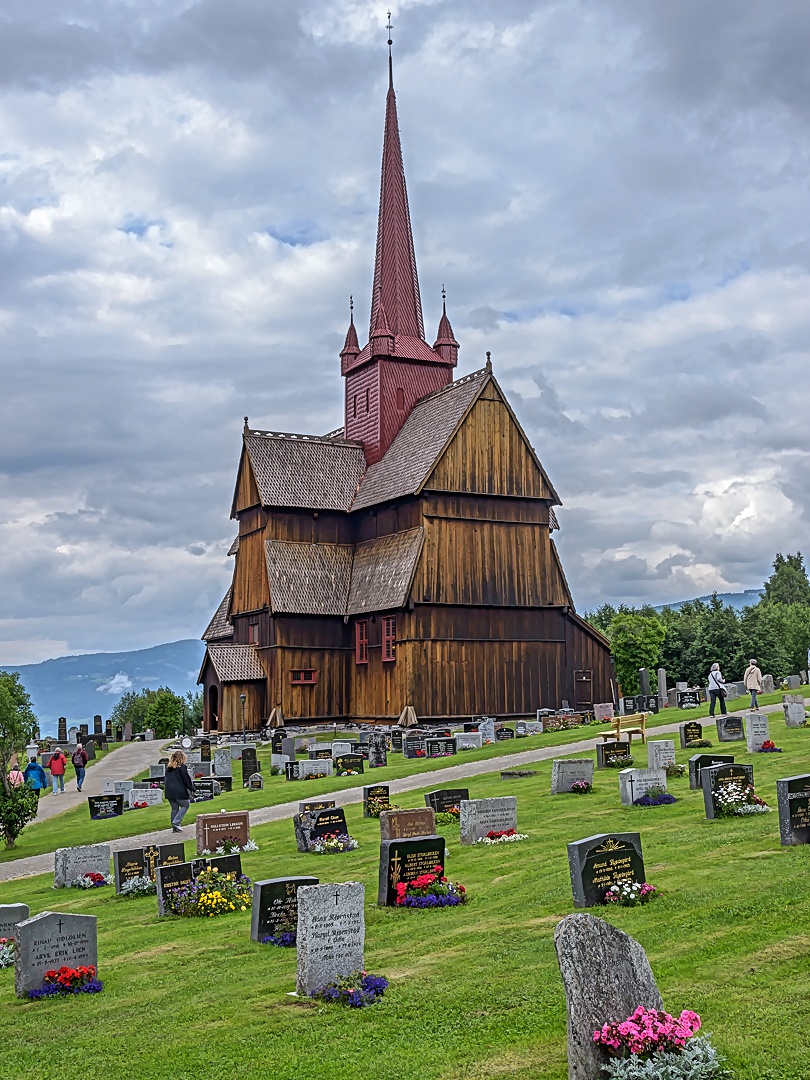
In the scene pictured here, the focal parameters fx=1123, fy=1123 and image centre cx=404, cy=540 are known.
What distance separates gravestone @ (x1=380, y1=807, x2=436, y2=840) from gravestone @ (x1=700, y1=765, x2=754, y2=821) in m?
4.54

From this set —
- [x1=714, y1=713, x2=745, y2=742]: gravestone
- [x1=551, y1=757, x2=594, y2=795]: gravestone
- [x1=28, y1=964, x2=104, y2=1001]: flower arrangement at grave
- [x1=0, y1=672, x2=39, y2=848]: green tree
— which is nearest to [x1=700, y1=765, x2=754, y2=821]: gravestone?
[x1=551, y1=757, x2=594, y2=795]: gravestone

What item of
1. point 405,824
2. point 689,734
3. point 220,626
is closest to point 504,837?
point 405,824

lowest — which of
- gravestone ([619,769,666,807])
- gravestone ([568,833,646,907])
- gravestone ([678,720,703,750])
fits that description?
gravestone ([568,833,646,907])

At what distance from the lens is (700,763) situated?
21328 millimetres

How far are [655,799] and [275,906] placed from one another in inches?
382

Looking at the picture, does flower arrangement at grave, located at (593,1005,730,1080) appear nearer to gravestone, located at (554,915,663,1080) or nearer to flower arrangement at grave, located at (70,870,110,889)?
gravestone, located at (554,915,663,1080)

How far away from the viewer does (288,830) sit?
24.3 metres

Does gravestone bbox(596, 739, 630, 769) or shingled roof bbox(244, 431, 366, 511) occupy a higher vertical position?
shingled roof bbox(244, 431, 366, 511)

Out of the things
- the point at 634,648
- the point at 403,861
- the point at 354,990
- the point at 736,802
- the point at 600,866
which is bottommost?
the point at 354,990

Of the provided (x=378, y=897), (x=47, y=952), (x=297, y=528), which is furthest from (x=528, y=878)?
(x=297, y=528)

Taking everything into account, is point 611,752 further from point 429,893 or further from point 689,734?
point 429,893

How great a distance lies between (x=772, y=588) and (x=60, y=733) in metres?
75.4

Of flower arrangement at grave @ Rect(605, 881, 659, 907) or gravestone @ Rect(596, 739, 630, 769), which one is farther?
gravestone @ Rect(596, 739, 630, 769)

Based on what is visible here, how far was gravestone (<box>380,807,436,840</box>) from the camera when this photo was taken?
18.2 m
